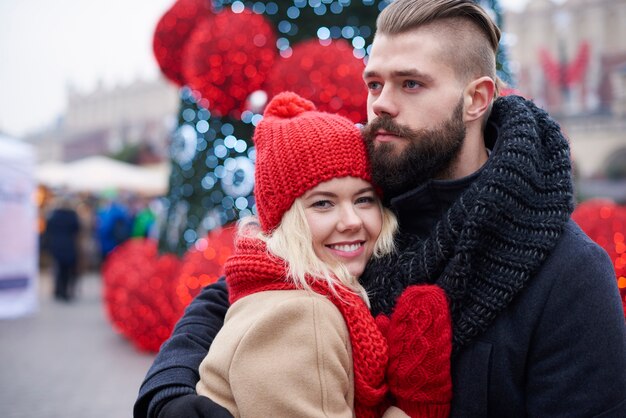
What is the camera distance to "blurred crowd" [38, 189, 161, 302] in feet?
35.1

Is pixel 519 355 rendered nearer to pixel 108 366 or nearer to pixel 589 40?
pixel 108 366

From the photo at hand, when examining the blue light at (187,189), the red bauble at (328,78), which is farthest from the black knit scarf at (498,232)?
the blue light at (187,189)

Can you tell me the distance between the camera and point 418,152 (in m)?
1.79

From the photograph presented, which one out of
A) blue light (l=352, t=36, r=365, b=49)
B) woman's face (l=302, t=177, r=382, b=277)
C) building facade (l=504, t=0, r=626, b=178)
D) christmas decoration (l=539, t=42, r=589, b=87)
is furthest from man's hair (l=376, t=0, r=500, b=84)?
christmas decoration (l=539, t=42, r=589, b=87)

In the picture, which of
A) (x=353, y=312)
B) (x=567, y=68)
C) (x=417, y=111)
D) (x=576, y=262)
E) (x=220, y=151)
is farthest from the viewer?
(x=567, y=68)

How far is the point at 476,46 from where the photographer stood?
1.87 m

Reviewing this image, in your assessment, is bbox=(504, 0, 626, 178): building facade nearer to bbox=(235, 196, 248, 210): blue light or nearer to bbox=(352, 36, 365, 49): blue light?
bbox=(352, 36, 365, 49): blue light

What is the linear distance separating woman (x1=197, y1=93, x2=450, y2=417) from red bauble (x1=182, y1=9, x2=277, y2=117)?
2438 mm

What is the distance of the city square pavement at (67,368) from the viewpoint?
5113mm

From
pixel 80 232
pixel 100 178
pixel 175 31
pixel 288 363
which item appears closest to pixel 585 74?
pixel 100 178

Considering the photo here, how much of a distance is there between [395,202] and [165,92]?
52341 mm

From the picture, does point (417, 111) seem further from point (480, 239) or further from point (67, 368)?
point (67, 368)

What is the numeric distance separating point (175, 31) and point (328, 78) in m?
2.05

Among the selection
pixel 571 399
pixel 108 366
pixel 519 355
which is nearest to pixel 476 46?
pixel 519 355
